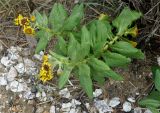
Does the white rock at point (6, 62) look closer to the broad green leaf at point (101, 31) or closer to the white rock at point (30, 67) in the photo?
the white rock at point (30, 67)

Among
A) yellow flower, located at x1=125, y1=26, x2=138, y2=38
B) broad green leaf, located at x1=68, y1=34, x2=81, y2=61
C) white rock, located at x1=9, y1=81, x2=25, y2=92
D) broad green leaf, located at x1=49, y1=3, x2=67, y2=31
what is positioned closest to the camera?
broad green leaf, located at x1=68, y1=34, x2=81, y2=61

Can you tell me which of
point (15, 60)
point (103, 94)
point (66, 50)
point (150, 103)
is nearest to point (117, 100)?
point (103, 94)

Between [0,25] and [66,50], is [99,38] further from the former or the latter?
[0,25]

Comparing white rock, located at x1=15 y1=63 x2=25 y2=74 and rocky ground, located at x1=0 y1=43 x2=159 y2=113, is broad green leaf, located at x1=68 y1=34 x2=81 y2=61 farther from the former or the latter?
white rock, located at x1=15 y1=63 x2=25 y2=74

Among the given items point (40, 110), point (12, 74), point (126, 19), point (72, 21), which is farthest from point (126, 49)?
point (12, 74)

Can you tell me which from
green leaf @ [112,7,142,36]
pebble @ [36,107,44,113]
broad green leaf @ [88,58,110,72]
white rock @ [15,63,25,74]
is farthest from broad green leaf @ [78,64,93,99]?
white rock @ [15,63,25,74]

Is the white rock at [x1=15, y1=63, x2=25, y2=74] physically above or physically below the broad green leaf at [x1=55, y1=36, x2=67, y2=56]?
below
